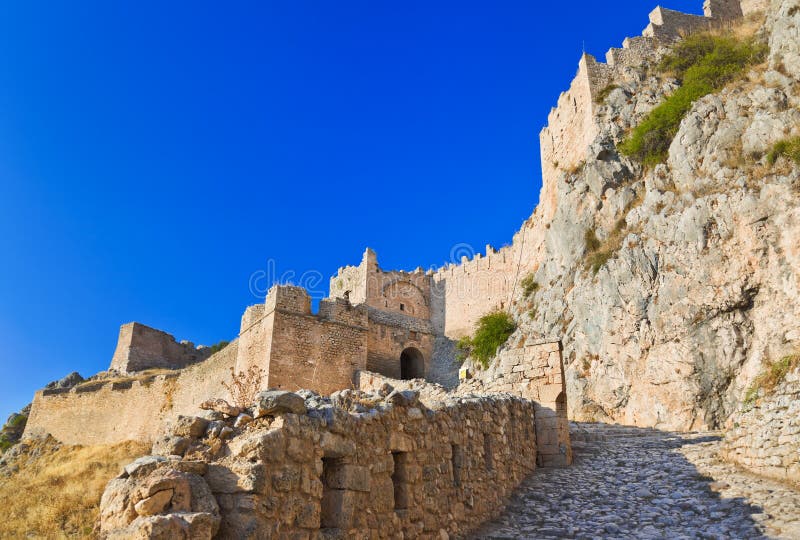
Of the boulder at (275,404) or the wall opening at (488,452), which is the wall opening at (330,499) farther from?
the wall opening at (488,452)

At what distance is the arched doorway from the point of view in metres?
33.1

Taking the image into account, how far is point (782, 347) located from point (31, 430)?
40.2m

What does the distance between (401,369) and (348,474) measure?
1116 inches

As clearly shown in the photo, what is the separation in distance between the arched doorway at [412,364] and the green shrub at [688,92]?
1566 centimetres

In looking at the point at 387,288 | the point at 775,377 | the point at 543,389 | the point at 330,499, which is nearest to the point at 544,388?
the point at 543,389

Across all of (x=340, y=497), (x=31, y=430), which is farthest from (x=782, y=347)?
(x=31, y=430)

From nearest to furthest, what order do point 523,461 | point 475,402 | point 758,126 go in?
1. point 475,402
2. point 523,461
3. point 758,126

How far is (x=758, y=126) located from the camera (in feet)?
62.0

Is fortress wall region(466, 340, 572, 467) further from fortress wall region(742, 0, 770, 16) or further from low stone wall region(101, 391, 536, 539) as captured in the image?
fortress wall region(742, 0, 770, 16)

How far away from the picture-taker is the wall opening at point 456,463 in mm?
7191

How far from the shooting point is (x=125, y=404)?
109ft

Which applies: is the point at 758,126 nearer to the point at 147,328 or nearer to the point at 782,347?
the point at 782,347

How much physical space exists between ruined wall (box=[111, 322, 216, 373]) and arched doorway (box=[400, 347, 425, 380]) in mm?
20469

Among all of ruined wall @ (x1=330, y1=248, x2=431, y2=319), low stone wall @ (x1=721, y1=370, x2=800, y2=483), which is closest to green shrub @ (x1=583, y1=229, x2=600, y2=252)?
low stone wall @ (x1=721, y1=370, x2=800, y2=483)
